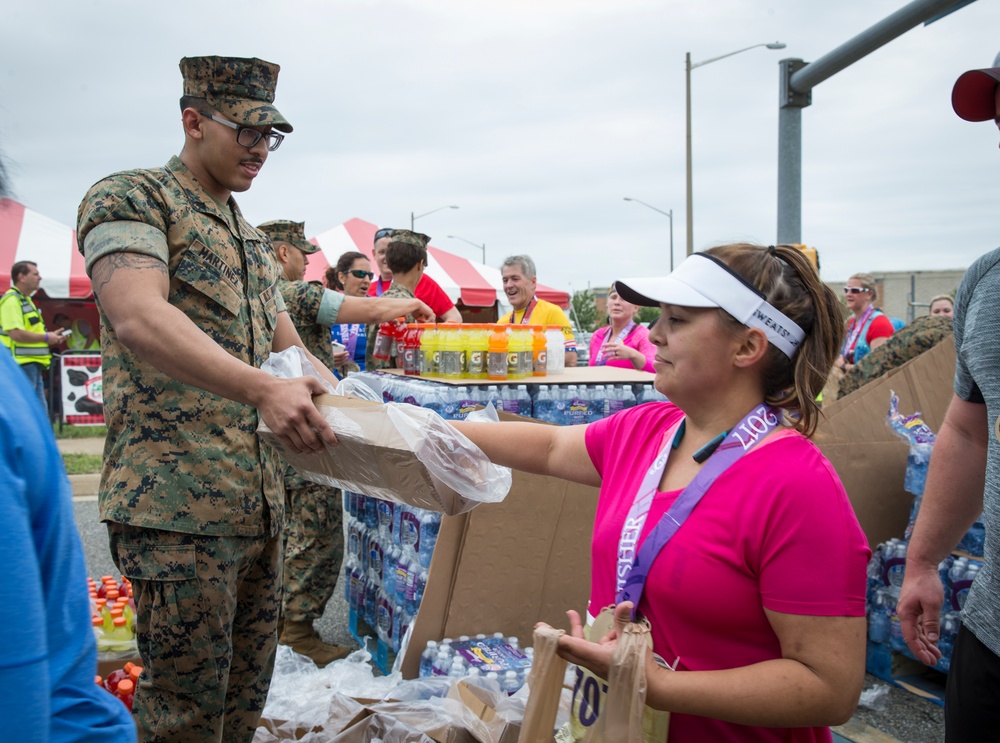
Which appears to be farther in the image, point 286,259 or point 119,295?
point 286,259

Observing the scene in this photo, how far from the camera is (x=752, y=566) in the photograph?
1575 millimetres

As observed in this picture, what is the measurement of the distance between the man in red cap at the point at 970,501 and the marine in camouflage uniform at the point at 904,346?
3.40m

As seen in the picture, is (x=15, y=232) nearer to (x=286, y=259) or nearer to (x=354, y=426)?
(x=286, y=259)

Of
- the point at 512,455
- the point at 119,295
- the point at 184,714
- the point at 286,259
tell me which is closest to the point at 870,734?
the point at 512,455


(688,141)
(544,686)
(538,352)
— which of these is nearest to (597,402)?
(538,352)

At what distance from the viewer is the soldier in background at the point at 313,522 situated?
15.8ft

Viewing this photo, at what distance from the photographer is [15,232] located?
49.6 feet

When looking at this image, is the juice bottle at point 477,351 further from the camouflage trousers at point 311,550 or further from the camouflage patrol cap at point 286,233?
the camouflage patrol cap at point 286,233

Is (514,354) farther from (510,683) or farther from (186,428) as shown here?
(186,428)

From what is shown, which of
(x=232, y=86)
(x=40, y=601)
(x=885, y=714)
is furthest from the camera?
(x=885, y=714)

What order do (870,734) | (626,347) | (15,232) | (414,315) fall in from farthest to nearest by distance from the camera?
(15,232)
(626,347)
(414,315)
(870,734)

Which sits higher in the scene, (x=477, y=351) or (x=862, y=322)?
(x=862, y=322)

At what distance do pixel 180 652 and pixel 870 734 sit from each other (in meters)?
3.28

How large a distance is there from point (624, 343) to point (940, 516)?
4.68 metres
